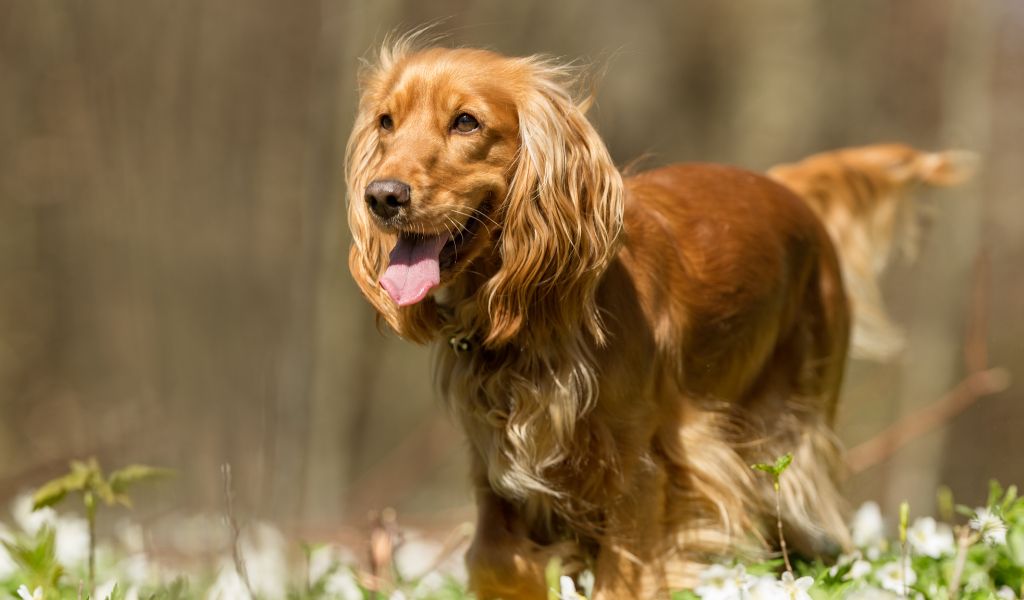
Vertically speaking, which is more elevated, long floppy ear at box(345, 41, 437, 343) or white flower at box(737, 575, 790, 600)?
long floppy ear at box(345, 41, 437, 343)

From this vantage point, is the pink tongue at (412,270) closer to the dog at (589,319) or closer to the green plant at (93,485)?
the dog at (589,319)

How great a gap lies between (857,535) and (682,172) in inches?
53.9

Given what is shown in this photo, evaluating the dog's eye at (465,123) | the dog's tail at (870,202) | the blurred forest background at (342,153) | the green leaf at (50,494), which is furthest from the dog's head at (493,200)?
the blurred forest background at (342,153)

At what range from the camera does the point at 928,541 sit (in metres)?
3.54

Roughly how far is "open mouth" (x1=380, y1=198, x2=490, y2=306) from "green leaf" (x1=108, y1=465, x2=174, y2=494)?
2.24 ft

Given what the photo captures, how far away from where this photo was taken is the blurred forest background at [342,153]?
8.45 m

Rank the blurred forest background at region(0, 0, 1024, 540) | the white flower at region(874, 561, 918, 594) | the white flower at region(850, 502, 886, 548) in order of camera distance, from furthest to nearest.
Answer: the blurred forest background at region(0, 0, 1024, 540)
the white flower at region(850, 502, 886, 548)
the white flower at region(874, 561, 918, 594)

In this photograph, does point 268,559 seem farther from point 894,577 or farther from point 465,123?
point 894,577

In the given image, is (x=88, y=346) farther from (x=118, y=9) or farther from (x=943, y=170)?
(x=943, y=170)

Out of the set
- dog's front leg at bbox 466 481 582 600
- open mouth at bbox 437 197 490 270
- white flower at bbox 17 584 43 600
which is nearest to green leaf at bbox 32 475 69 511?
white flower at bbox 17 584 43 600

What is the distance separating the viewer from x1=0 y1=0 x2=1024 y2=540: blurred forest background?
8.45m

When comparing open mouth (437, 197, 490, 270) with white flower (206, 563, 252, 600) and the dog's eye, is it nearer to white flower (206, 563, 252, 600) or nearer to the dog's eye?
the dog's eye

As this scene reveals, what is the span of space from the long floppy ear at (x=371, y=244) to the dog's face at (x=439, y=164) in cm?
3

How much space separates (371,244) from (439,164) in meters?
0.40
